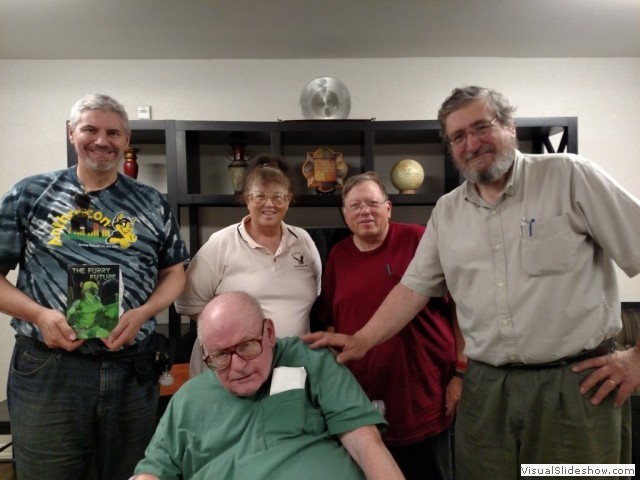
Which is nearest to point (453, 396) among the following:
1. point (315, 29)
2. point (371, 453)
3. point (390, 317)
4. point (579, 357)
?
point (390, 317)

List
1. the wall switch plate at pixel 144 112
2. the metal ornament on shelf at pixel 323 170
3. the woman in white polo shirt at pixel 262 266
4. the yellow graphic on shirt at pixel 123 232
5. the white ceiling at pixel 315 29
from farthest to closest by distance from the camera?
1. the wall switch plate at pixel 144 112
2. the metal ornament on shelf at pixel 323 170
3. the white ceiling at pixel 315 29
4. the woman in white polo shirt at pixel 262 266
5. the yellow graphic on shirt at pixel 123 232

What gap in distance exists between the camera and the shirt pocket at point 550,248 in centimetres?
125

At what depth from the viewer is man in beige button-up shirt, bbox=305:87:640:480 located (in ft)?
4.05

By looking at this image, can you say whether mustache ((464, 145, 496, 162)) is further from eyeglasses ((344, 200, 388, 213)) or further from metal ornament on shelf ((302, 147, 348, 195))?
metal ornament on shelf ((302, 147, 348, 195))

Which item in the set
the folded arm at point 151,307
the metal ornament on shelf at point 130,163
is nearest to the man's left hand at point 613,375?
the folded arm at point 151,307

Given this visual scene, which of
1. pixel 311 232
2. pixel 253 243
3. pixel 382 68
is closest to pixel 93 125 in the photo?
pixel 253 243

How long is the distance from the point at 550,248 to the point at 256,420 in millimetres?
974

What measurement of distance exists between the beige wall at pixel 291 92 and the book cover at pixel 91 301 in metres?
1.82

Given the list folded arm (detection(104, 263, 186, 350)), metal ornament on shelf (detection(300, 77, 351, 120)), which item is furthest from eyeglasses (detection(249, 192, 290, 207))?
metal ornament on shelf (detection(300, 77, 351, 120))

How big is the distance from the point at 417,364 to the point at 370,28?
6.22ft

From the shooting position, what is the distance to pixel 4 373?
116 inches

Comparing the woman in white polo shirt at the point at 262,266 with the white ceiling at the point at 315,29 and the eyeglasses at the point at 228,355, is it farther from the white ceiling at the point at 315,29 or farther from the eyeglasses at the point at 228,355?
the white ceiling at the point at 315,29

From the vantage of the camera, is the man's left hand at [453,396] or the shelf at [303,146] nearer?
the man's left hand at [453,396]

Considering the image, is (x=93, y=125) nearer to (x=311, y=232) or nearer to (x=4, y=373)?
(x=311, y=232)
